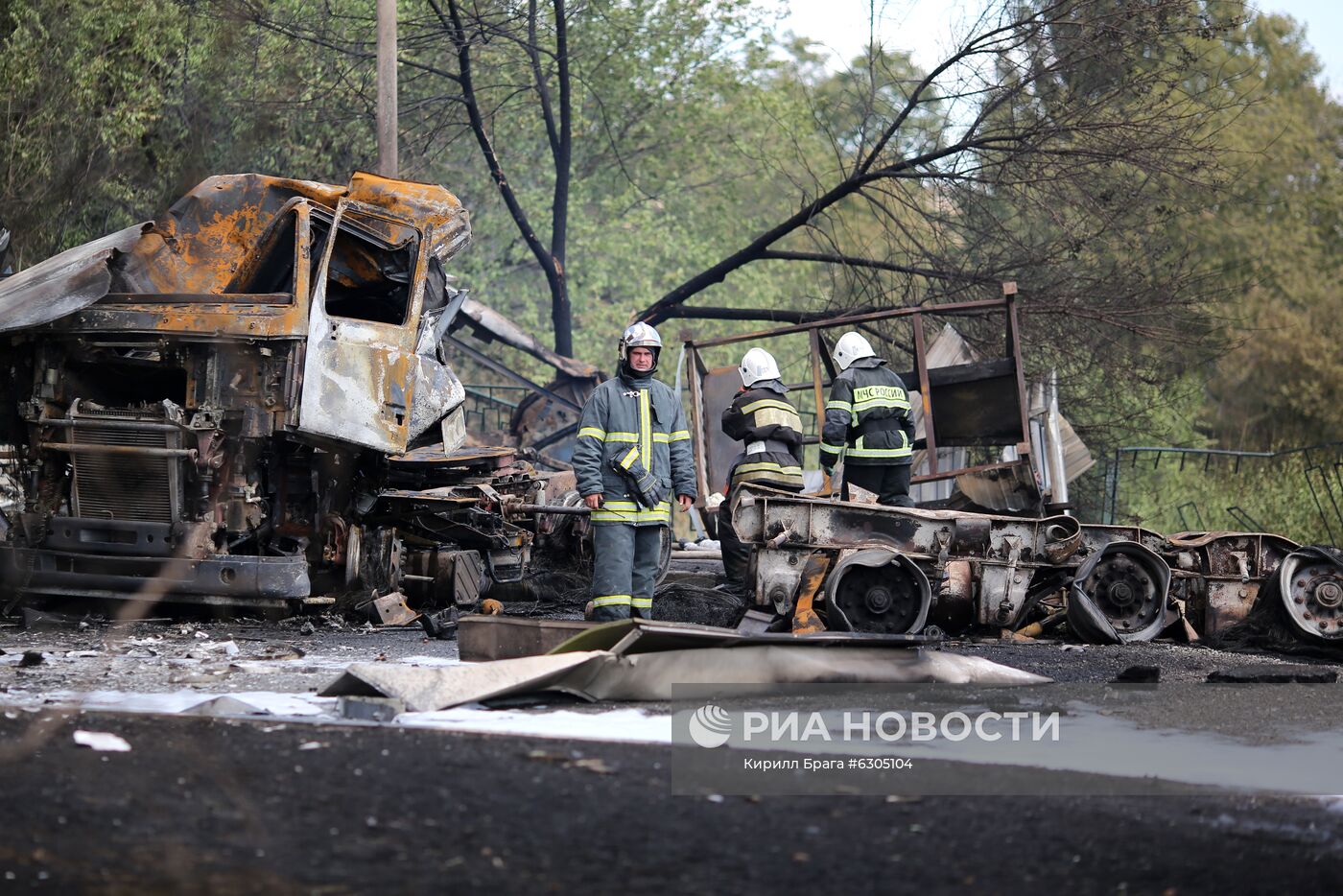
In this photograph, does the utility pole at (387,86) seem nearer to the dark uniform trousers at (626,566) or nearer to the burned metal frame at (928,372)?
the burned metal frame at (928,372)

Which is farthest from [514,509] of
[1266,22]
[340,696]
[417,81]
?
[1266,22]

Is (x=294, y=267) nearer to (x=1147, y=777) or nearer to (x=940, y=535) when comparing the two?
(x=940, y=535)

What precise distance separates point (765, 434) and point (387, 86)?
7212 millimetres

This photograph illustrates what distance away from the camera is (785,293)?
38.9 m

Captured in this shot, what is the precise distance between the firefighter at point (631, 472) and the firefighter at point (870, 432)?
1430 mm

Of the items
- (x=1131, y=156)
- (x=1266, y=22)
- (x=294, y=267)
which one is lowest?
(x=294, y=267)

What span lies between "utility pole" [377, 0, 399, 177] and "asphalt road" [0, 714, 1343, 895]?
10972mm

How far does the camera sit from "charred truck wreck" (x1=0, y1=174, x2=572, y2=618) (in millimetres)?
9266

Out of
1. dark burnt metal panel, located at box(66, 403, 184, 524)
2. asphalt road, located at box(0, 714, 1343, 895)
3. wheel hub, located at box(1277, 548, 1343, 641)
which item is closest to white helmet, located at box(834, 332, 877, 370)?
wheel hub, located at box(1277, 548, 1343, 641)

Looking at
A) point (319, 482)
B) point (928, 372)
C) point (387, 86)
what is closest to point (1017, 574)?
point (928, 372)

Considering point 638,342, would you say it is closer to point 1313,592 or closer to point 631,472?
point 631,472

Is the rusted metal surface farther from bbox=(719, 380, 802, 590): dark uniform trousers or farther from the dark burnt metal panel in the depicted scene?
the dark burnt metal panel

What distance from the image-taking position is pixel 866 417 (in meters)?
10.4

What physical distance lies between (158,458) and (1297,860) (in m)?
6.94
